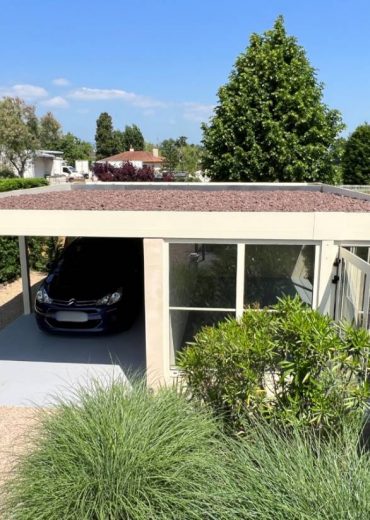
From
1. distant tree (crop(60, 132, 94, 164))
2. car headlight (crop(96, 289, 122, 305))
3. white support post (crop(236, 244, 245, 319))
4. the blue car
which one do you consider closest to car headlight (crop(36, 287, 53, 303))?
the blue car

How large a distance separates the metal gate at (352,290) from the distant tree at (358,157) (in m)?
32.2

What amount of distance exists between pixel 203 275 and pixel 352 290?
2096 mm

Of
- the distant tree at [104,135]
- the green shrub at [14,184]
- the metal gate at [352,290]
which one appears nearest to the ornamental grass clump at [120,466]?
the metal gate at [352,290]

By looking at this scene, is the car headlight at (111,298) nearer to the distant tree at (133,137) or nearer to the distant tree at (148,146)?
the distant tree at (133,137)

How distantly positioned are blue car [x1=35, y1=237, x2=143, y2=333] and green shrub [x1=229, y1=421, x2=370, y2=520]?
17.5ft

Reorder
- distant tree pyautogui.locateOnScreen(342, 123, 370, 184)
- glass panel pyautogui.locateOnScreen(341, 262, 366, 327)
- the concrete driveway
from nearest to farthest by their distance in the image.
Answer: glass panel pyautogui.locateOnScreen(341, 262, 366, 327), the concrete driveway, distant tree pyautogui.locateOnScreen(342, 123, 370, 184)

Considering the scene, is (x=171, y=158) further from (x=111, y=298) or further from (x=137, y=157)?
(x=111, y=298)

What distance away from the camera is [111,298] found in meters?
8.73

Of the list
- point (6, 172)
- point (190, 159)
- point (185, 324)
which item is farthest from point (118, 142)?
point (185, 324)

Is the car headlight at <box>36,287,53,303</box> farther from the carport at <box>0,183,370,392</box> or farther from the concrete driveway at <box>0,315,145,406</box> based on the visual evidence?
the carport at <box>0,183,370,392</box>

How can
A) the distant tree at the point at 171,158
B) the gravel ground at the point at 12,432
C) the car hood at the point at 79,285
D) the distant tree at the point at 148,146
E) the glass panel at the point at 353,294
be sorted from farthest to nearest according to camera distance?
1. the distant tree at the point at 148,146
2. the distant tree at the point at 171,158
3. the car hood at the point at 79,285
4. the glass panel at the point at 353,294
5. the gravel ground at the point at 12,432

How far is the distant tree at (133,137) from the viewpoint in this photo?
84.4 metres

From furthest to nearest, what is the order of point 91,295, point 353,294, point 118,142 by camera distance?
point 118,142 → point 91,295 → point 353,294

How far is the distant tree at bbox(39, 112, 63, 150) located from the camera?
56.7m
